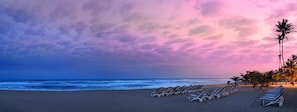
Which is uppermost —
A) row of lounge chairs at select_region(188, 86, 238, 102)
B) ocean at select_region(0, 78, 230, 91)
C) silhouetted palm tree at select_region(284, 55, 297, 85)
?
silhouetted palm tree at select_region(284, 55, 297, 85)

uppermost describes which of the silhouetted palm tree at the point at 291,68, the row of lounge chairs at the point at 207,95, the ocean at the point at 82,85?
the silhouetted palm tree at the point at 291,68

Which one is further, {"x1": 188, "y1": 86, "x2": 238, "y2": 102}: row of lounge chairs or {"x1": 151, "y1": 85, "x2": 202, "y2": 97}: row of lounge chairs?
{"x1": 151, "y1": 85, "x2": 202, "y2": 97}: row of lounge chairs

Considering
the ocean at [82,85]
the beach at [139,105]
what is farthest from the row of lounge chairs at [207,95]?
the ocean at [82,85]

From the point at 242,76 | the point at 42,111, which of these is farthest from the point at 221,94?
the point at 242,76

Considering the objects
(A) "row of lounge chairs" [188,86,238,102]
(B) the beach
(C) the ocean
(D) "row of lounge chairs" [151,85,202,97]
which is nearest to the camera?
(B) the beach

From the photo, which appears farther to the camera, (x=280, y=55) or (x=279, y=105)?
(x=280, y=55)

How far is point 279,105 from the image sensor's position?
41.1 feet

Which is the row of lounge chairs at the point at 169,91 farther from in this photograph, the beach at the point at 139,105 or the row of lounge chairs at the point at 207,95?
the row of lounge chairs at the point at 207,95

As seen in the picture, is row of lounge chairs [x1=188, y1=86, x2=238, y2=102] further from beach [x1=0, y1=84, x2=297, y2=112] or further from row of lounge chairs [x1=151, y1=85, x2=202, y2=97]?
→ row of lounge chairs [x1=151, y1=85, x2=202, y2=97]

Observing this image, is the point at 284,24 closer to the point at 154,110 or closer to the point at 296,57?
the point at 296,57

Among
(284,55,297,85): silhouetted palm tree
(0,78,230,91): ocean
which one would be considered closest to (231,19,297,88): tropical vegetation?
(284,55,297,85): silhouetted palm tree

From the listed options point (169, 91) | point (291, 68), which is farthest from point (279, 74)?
point (169, 91)

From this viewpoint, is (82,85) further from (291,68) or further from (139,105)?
(139,105)

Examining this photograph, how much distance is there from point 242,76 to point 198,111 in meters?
26.1
